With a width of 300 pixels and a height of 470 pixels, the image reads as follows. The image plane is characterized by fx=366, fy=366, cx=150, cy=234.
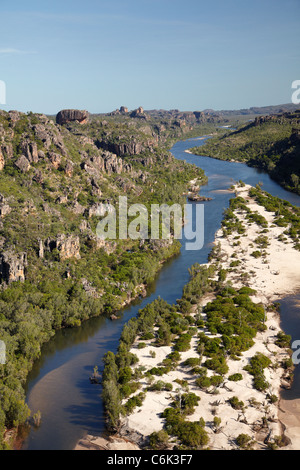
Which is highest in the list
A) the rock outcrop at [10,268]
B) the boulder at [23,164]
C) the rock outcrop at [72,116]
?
the rock outcrop at [72,116]

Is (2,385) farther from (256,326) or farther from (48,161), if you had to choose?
(48,161)

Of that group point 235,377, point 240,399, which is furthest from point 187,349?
point 240,399

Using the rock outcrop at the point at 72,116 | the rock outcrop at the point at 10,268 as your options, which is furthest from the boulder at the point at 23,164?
the rock outcrop at the point at 72,116

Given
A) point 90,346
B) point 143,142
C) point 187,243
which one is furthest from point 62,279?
point 143,142

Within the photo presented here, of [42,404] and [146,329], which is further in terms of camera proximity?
[146,329]

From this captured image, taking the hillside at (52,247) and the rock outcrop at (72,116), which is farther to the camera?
the rock outcrop at (72,116)

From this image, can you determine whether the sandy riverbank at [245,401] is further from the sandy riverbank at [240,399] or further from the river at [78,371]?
the river at [78,371]

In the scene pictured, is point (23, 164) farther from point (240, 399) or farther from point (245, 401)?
point (245, 401)
